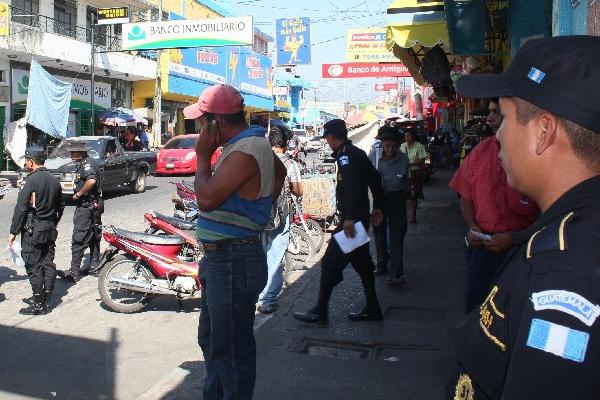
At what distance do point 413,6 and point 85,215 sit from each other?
566 cm

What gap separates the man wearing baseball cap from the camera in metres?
1.00

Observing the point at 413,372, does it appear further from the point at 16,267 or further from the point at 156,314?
the point at 16,267

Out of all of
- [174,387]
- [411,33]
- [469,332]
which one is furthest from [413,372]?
[411,33]

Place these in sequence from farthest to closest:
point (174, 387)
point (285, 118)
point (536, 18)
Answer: point (285, 118)
point (536, 18)
point (174, 387)

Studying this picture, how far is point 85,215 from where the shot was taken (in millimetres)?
7668

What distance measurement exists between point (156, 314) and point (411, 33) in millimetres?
6161

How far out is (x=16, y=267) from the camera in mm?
7891

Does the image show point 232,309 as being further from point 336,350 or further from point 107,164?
point 107,164

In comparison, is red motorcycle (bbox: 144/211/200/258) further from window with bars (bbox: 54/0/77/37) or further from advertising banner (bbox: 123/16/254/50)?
window with bars (bbox: 54/0/77/37)

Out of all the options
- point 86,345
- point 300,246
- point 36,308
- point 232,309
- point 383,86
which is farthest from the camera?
point 383,86

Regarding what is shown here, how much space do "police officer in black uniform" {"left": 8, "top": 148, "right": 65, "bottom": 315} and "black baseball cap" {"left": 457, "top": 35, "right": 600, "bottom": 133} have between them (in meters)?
5.73

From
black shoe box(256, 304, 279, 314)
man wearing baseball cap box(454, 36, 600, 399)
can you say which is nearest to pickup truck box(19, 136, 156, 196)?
black shoe box(256, 304, 279, 314)

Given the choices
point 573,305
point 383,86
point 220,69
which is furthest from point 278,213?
point 383,86

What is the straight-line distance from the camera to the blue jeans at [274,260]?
242 inches
